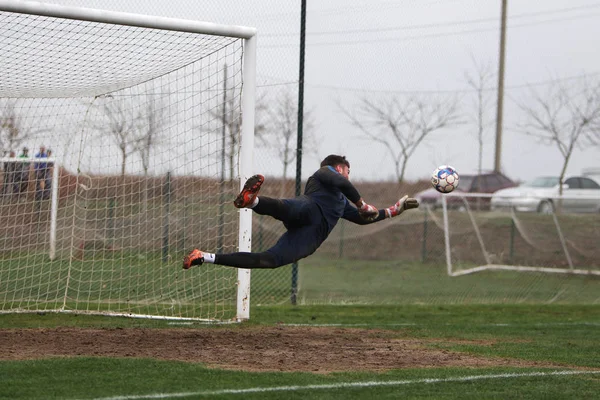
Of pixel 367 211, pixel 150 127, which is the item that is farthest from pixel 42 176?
pixel 367 211

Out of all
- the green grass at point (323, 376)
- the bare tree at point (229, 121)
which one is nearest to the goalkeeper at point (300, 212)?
the green grass at point (323, 376)

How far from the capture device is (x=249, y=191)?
9.16 metres

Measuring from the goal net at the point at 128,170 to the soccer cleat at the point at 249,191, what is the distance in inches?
87.8

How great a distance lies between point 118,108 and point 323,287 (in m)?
6.93

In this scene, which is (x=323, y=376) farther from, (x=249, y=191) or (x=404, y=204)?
(x=404, y=204)

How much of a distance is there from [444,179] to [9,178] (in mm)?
6552

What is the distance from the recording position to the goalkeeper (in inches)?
361

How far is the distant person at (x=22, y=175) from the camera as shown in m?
12.6

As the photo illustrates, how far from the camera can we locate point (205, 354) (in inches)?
343

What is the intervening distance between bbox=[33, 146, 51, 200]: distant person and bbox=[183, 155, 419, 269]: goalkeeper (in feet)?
14.4

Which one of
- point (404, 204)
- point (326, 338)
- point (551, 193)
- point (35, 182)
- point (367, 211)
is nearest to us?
point (367, 211)

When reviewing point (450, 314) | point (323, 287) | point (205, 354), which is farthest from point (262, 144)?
point (205, 354)

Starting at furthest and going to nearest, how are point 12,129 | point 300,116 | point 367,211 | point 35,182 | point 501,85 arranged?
point 501,85, point 300,116, point 35,182, point 12,129, point 367,211

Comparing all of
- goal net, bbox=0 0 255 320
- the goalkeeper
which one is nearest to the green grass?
goal net, bbox=0 0 255 320
